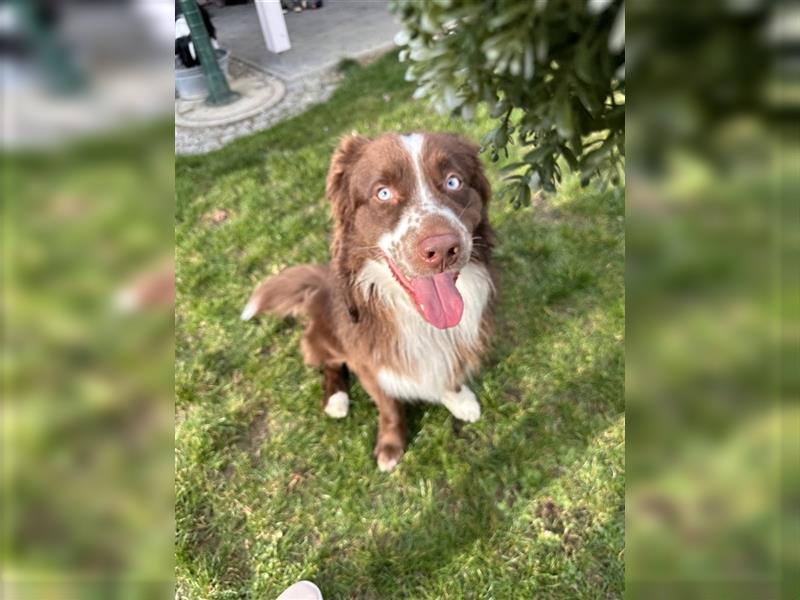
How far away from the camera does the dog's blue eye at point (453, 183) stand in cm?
256

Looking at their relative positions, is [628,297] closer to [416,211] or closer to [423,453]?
[416,211]

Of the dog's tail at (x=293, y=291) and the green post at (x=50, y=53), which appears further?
the dog's tail at (x=293, y=291)

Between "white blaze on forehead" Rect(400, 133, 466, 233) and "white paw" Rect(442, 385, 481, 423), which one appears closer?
"white blaze on forehead" Rect(400, 133, 466, 233)

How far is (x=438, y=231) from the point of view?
2.26 meters

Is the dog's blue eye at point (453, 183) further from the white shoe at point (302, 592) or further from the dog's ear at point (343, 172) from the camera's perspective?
the white shoe at point (302, 592)

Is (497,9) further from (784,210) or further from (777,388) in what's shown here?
(777,388)

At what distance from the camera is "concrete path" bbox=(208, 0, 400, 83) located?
6051mm

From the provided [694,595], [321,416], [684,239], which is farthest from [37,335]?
[321,416]

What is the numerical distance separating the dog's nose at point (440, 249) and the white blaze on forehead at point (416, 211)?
0.08 m

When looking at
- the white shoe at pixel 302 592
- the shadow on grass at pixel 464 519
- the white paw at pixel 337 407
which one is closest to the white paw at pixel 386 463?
the shadow on grass at pixel 464 519

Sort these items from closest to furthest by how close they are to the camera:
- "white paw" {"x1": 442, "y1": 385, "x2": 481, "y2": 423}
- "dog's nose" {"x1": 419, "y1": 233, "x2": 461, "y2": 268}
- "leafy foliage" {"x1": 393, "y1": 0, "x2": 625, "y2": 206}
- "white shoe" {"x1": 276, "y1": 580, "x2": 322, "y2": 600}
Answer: "leafy foliage" {"x1": 393, "y1": 0, "x2": 625, "y2": 206}, "dog's nose" {"x1": 419, "y1": 233, "x2": 461, "y2": 268}, "white shoe" {"x1": 276, "y1": 580, "x2": 322, "y2": 600}, "white paw" {"x1": 442, "y1": 385, "x2": 481, "y2": 423}

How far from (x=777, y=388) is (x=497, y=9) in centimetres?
86

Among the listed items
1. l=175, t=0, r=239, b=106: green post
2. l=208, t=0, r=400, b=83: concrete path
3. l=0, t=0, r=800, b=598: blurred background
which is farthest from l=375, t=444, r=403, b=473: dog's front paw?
l=175, t=0, r=239, b=106: green post

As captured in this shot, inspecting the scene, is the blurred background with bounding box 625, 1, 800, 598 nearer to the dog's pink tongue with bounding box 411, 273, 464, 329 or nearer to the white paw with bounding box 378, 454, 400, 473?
the dog's pink tongue with bounding box 411, 273, 464, 329
